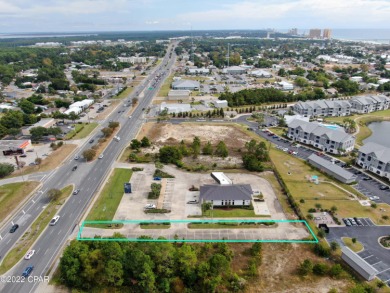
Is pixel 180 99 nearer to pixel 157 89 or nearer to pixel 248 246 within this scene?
pixel 157 89

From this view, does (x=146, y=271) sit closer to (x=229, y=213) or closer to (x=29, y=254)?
(x=29, y=254)

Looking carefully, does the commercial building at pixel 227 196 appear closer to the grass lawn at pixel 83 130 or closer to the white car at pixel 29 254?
the white car at pixel 29 254

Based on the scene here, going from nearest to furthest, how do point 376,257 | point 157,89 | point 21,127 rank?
point 376,257
point 21,127
point 157,89

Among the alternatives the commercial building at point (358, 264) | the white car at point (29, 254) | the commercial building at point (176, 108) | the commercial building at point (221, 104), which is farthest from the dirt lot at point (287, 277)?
→ the commercial building at point (221, 104)

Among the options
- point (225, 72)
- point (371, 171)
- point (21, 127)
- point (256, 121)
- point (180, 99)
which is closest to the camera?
point (371, 171)

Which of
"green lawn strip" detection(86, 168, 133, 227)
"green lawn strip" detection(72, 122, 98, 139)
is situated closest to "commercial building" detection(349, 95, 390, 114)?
"green lawn strip" detection(86, 168, 133, 227)

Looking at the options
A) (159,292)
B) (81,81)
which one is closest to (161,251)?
(159,292)

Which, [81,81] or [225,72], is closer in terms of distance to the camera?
[81,81]
